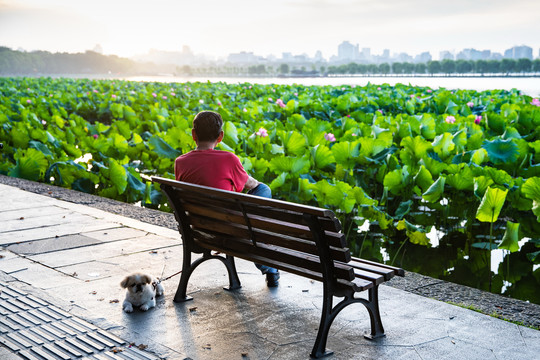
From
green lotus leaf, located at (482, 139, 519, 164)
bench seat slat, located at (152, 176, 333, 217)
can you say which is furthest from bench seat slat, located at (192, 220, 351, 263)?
green lotus leaf, located at (482, 139, 519, 164)

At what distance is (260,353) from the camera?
8.97ft

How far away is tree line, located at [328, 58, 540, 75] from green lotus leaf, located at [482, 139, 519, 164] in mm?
62800

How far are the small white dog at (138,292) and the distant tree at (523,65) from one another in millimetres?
66914

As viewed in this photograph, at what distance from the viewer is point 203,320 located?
3.13 meters

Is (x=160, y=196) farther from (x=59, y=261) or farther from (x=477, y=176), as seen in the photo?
(x=477, y=176)

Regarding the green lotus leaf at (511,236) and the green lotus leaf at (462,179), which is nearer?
the green lotus leaf at (511,236)

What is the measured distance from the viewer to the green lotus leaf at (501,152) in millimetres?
6277

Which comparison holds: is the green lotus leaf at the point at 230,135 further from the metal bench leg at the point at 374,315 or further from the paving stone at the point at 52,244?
the metal bench leg at the point at 374,315

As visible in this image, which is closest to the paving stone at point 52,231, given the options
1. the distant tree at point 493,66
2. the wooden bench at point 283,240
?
the wooden bench at point 283,240

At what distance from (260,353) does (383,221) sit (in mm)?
2677

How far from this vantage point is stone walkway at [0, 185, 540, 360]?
2756mm

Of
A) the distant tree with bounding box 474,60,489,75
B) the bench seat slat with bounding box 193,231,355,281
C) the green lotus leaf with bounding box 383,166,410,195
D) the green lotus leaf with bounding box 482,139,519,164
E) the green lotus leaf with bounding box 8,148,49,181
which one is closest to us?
the bench seat slat with bounding box 193,231,355,281

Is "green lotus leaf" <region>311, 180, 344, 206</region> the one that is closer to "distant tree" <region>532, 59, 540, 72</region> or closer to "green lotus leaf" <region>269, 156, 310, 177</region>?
"green lotus leaf" <region>269, 156, 310, 177</region>

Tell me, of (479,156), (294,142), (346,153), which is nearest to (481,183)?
(479,156)
